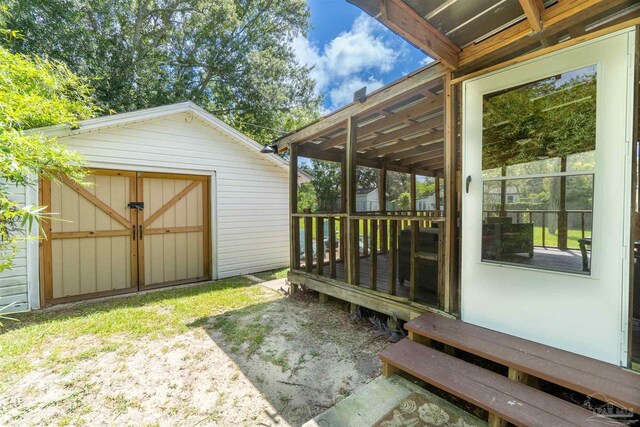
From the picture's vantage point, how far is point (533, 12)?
5.53 ft

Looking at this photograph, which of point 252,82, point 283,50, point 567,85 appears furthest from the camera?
point 283,50

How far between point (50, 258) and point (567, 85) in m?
6.67

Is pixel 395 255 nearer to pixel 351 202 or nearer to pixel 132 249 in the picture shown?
pixel 351 202

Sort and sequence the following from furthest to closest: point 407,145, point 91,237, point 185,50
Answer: point 185,50, point 407,145, point 91,237

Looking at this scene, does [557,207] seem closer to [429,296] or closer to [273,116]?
[429,296]

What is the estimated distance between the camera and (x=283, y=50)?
42.3 ft

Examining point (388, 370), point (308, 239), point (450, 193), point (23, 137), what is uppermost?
point (23, 137)

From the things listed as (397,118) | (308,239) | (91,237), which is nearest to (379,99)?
(397,118)

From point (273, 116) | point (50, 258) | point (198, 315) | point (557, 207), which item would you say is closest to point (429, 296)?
point (557, 207)

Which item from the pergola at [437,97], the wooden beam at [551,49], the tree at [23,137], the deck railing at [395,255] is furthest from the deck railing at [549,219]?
the tree at [23,137]

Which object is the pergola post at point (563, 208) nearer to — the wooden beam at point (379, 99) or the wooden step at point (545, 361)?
the wooden step at point (545, 361)

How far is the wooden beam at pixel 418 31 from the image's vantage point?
5.93ft

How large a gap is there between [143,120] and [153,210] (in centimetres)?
166

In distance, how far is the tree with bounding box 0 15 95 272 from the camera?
1.79 meters
